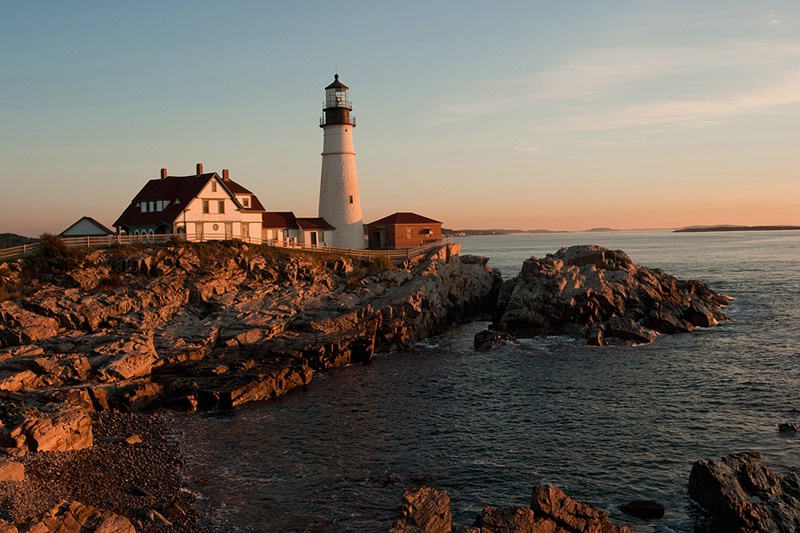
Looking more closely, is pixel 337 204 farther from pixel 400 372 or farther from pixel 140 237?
pixel 400 372

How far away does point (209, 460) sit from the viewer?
82.2ft

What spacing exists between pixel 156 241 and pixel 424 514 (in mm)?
38022

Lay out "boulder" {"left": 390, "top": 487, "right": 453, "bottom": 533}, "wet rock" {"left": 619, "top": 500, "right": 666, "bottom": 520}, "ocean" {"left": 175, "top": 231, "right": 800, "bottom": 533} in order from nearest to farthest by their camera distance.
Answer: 1. "boulder" {"left": 390, "top": 487, "right": 453, "bottom": 533}
2. "wet rock" {"left": 619, "top": 500, "right": 666, "bottom": 520}
3. "ocean" {"left": 175, "top": 231, "right": 800, "bottom": 533}

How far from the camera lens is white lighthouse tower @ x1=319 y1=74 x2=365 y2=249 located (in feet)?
209

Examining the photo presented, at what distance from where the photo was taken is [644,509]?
67.3 feet

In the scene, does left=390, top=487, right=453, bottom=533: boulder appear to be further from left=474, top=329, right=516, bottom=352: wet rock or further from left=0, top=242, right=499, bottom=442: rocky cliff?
left=474, top=329, right=516, bottom=352: wet rock

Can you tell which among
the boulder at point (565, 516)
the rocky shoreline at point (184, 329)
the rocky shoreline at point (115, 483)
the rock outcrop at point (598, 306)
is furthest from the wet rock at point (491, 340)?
the boulder at point (565, 516)

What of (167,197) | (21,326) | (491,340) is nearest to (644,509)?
(491,340)

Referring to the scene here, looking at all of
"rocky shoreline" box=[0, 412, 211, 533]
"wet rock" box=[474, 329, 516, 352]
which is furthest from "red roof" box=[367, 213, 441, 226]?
"rocky shoreline" box=[0, 412, 211, 533]

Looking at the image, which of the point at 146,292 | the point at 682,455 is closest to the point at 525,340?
the point at 682,455

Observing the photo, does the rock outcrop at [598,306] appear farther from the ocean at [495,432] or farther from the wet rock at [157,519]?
the wet rock at [157,519]

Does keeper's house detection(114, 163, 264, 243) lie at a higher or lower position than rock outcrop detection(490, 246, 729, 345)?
higher

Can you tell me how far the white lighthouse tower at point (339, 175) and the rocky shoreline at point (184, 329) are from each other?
8.96m

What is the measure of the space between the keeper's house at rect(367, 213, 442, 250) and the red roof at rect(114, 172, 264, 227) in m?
15.2
